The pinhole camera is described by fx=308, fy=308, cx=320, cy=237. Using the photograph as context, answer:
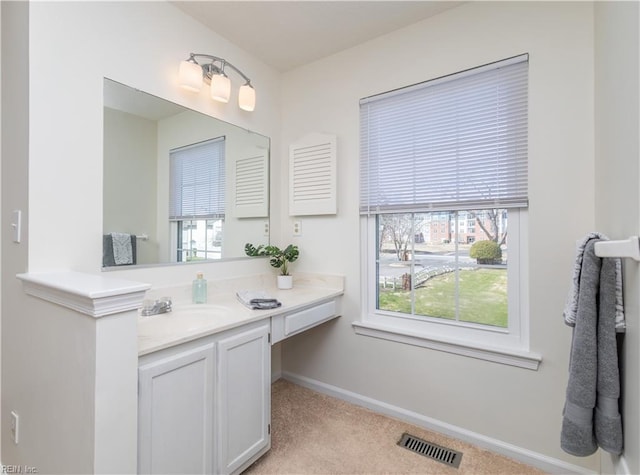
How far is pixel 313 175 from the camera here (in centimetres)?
238

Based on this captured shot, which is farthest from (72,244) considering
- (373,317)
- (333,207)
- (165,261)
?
(373,317)

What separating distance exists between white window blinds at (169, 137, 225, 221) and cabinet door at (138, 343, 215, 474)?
98cm

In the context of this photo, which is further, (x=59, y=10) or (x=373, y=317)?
(x=373, y=317)

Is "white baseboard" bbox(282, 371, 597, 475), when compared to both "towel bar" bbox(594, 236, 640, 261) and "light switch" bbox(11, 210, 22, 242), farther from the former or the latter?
"light switch" bbox(11, 210, 22, 242)

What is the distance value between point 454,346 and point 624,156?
1.27 metres

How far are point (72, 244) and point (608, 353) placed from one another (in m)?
2.08

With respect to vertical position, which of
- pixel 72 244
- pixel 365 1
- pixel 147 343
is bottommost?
pixel 147 343

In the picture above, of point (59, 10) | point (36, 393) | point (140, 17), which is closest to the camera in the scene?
point (36, 393)

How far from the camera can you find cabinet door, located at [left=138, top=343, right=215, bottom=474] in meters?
1.11

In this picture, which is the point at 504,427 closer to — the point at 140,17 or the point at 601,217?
the point at 601,217

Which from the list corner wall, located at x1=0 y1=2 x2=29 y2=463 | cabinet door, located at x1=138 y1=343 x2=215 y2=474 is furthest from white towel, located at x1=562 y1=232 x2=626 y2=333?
corner wall, located at x1=0 y1=2 x2=29 y2=463

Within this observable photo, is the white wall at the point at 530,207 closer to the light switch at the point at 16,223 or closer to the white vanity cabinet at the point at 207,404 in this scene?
the white vanity cabinet at the point at 207,404

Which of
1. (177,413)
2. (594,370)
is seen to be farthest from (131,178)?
(594,370)

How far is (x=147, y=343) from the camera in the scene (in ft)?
3.70
